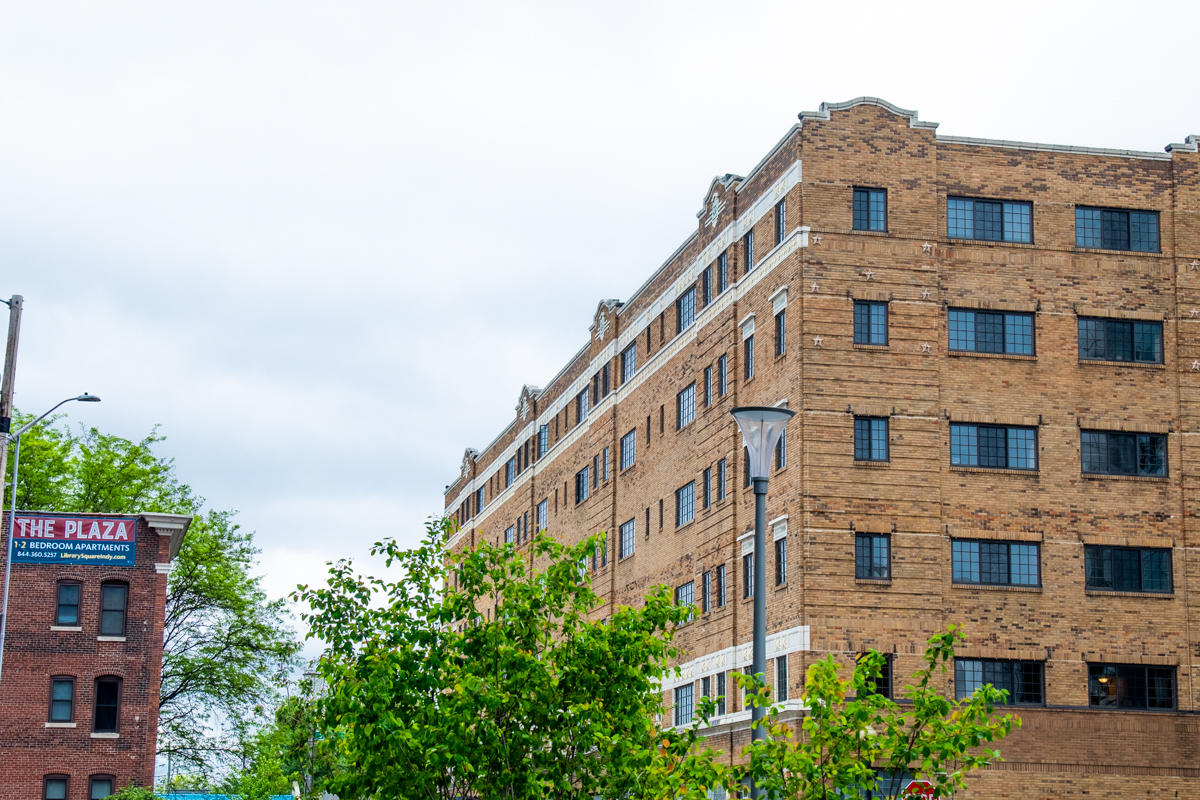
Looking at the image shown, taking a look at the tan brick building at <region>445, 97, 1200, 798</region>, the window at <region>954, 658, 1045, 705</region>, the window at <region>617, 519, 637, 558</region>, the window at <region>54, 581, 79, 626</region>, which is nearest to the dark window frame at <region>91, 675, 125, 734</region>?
the window at <region>54, 581, 79, 626</region>

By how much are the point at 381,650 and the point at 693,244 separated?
1460 inches

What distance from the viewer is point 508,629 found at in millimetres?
24609

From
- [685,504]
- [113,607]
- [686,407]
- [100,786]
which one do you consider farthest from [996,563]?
[100,786]

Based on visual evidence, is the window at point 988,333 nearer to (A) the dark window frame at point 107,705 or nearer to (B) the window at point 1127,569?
(B) the window at point 1127,569

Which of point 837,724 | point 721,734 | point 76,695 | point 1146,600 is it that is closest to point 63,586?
point 76,695

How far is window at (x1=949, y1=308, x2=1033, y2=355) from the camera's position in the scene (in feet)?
162

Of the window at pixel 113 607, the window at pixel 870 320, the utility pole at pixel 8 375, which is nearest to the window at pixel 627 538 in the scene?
the window at pixel 870 320

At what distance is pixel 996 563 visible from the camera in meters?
48.5

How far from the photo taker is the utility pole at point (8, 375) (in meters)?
29.7

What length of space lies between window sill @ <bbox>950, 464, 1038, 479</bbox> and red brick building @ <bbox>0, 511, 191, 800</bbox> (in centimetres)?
2636

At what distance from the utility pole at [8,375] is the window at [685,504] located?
29251 mm

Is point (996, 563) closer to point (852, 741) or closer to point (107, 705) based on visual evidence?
point (852, 741)

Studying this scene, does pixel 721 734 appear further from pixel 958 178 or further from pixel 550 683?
pixel 550 683

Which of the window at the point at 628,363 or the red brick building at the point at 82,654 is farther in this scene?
the window at the point at 628,363
